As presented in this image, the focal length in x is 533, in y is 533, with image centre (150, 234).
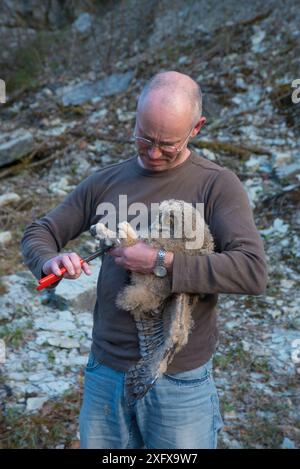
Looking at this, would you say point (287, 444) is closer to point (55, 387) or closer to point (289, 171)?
point (55, 387)

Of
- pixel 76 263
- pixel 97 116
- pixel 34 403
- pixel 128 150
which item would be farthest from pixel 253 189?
pixel 76 263

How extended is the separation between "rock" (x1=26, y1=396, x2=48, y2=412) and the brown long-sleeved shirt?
120 cm

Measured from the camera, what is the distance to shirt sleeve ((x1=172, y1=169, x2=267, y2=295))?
153cm

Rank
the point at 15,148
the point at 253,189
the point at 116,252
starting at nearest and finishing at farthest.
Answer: the point at 116,252 → the point at 253,189 → the point at 15,148

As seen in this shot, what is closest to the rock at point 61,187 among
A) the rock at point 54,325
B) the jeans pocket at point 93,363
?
the rock at point 54,325

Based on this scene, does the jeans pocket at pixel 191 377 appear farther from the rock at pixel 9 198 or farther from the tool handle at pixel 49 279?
the rock at pixel 9 198

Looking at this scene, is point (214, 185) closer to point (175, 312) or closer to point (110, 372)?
point (175, 312)

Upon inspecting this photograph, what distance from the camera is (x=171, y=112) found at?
165cm

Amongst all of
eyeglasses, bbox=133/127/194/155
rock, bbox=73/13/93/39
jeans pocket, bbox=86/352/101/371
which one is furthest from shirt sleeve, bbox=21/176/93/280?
rock, bbox=73/13/93/39

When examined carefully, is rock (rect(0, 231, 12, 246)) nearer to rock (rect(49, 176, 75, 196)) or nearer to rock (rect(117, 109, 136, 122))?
rock (rect(49, 176, 75, 196))

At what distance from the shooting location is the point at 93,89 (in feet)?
23.7

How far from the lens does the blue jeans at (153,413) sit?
1.69 meters

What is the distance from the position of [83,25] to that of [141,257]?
803cm

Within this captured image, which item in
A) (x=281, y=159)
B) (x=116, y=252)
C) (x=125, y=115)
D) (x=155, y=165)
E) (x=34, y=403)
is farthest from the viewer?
(x=125, y=115)
